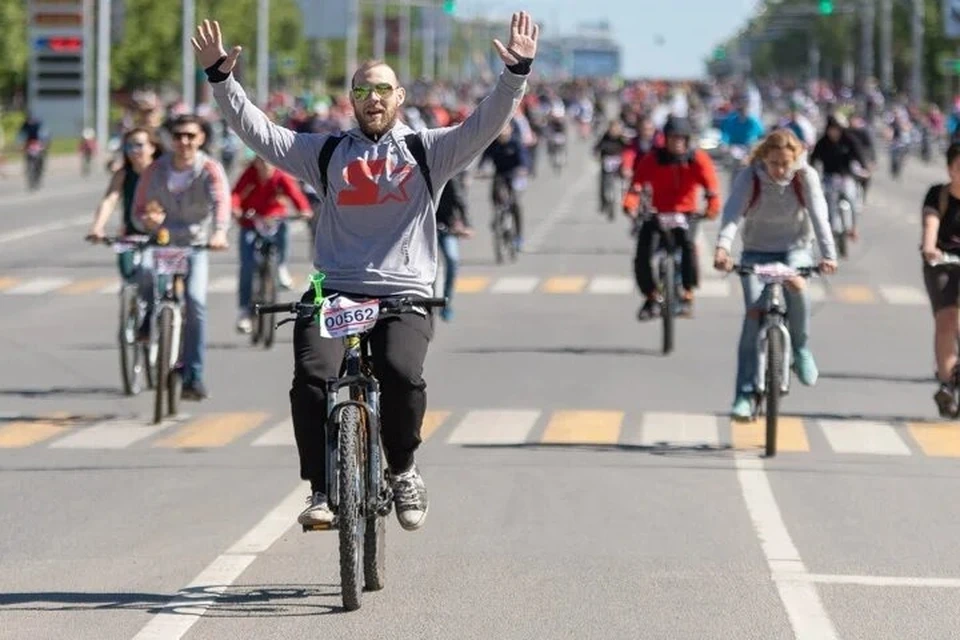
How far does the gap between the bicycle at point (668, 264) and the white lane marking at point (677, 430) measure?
188 inches

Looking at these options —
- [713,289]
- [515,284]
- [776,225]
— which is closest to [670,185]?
[776,225]

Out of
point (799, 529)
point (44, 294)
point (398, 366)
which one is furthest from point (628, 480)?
point (44, 294)

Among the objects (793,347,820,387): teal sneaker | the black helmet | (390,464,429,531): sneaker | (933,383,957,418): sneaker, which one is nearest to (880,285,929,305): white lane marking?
the black helmet

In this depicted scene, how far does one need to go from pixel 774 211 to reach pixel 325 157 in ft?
20.2

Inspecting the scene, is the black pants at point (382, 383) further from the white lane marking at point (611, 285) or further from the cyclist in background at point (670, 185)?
the white lane marking at point (611, 285)

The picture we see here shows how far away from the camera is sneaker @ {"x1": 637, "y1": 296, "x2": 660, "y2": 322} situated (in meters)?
22.4

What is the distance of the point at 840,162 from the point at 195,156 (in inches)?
661

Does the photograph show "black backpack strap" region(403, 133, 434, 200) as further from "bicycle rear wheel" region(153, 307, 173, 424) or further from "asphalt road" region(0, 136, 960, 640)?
"bicycle rear wheel" region(153, 307, 173, 424)

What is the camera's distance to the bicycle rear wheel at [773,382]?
14336mm

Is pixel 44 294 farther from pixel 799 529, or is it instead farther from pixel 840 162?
pixel 799 529

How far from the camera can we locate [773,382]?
14.5 m

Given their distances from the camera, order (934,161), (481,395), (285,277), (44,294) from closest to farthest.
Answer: (481,395), (285,277), (44,294), (934,161)

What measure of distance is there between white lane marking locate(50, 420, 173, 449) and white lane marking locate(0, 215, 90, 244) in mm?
23332

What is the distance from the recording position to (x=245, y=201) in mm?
22719
